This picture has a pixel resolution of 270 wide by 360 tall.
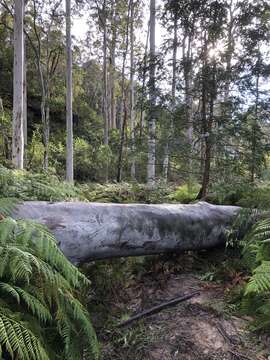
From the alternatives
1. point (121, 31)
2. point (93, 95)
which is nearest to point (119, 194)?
point (121, 31)

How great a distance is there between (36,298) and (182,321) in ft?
4.94

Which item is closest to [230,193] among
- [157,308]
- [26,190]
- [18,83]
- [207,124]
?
[207,124]

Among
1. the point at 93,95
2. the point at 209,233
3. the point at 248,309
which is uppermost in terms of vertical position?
the point at 93,95

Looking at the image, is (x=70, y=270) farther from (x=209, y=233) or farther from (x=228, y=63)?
(x=228, y=63)

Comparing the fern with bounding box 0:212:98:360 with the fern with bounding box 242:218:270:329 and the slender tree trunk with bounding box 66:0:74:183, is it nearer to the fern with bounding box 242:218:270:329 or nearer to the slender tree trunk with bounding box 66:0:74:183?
the fern with bounding box 242:218:270:329

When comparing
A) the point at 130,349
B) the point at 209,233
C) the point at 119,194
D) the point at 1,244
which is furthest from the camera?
the point at 119,194

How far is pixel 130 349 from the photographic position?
2.69 meters

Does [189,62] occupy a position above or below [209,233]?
above

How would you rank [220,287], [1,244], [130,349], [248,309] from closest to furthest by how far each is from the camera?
[1,244]
[130,349]
[248,309]
[220,287]

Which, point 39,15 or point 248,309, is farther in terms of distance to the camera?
point 39,15

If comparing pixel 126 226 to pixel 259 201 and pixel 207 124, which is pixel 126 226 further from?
pixel 207 124

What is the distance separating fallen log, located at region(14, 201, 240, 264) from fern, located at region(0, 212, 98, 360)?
86 cm

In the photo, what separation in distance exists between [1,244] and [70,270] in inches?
18.1

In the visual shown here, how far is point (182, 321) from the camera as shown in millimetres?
2994
